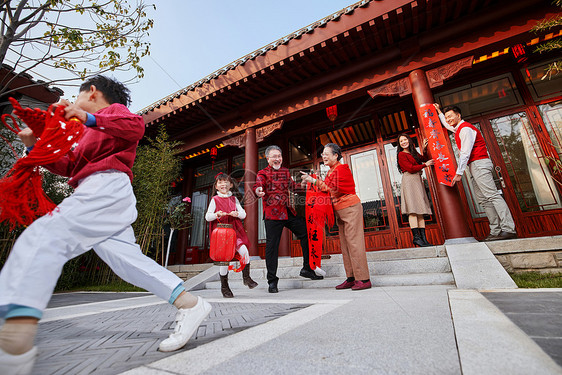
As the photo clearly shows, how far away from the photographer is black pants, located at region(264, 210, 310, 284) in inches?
122

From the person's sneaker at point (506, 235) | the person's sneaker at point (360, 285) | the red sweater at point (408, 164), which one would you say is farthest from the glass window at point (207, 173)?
the person's sneaker at point (506, 235)

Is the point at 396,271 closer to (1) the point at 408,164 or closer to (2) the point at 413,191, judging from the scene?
(2) the point at 413,191

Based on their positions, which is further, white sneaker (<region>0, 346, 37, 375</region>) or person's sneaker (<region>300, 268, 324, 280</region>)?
person's sneaker (<region>300, 268, 324, 280</region>)

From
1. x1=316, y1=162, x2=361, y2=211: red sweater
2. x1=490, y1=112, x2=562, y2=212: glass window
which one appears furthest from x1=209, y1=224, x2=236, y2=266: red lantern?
x1=490, y1=112, x2=562, y2=212: glass window

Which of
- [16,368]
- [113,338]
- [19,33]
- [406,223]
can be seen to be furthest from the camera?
[406,223]

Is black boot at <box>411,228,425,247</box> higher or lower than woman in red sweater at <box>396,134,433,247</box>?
lower

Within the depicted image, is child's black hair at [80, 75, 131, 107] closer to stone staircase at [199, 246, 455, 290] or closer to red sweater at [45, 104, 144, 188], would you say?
red sweater at [45, 104, 144, 188]

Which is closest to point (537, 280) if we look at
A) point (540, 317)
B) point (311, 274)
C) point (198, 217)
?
point (540, 317)

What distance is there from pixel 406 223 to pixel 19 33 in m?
7.10

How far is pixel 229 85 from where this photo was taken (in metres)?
5.35

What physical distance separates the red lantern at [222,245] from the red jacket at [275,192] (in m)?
0.55

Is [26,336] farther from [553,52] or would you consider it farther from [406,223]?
[553,52]

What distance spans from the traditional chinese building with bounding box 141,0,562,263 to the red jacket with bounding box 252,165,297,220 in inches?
86.7

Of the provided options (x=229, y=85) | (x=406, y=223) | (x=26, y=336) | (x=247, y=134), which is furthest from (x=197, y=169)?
(x=26, y=336)
